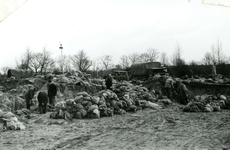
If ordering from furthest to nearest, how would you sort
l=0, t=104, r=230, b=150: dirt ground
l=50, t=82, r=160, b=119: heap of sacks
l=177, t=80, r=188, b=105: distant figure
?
l=177, t=80, r=188, b=105: distant figure → l=50, t=82, r=160, b=119: heap of sacks → l=0, t=104, r=230, b=150: dirt ground

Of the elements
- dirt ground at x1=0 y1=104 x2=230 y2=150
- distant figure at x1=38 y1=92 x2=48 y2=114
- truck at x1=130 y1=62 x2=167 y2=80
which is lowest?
dirt ground at x1=0 y1=104 x2=230 y2=150

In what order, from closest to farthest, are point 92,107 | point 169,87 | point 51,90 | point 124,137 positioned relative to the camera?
point 124,137, point 92,107, point 51,90, point 169,87

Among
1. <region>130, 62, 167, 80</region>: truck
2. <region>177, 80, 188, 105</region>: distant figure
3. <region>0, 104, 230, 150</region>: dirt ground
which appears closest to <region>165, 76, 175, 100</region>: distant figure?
<region>177, 80, 188, 105</region>: distant figure

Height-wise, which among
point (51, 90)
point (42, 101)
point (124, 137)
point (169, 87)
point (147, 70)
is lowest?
point (124, 137)

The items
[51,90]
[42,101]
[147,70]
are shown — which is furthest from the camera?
Result: [147,70]

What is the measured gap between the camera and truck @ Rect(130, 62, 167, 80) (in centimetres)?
1910

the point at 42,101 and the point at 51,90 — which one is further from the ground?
the point at 51,90

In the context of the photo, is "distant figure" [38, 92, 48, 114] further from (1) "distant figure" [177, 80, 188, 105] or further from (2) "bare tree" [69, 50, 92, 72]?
(2) "bare tree" [69, 50, 92, 72]

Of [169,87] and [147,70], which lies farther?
[147,70]

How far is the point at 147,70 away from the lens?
19.9 m

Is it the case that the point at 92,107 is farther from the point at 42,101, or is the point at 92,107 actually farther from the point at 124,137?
the point at 124,137

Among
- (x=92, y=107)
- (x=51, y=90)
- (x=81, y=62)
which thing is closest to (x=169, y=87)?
(x=92, y=107)

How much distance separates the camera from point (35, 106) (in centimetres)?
1002

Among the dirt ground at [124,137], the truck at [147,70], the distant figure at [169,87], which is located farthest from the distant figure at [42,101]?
the truck at [147,70]
